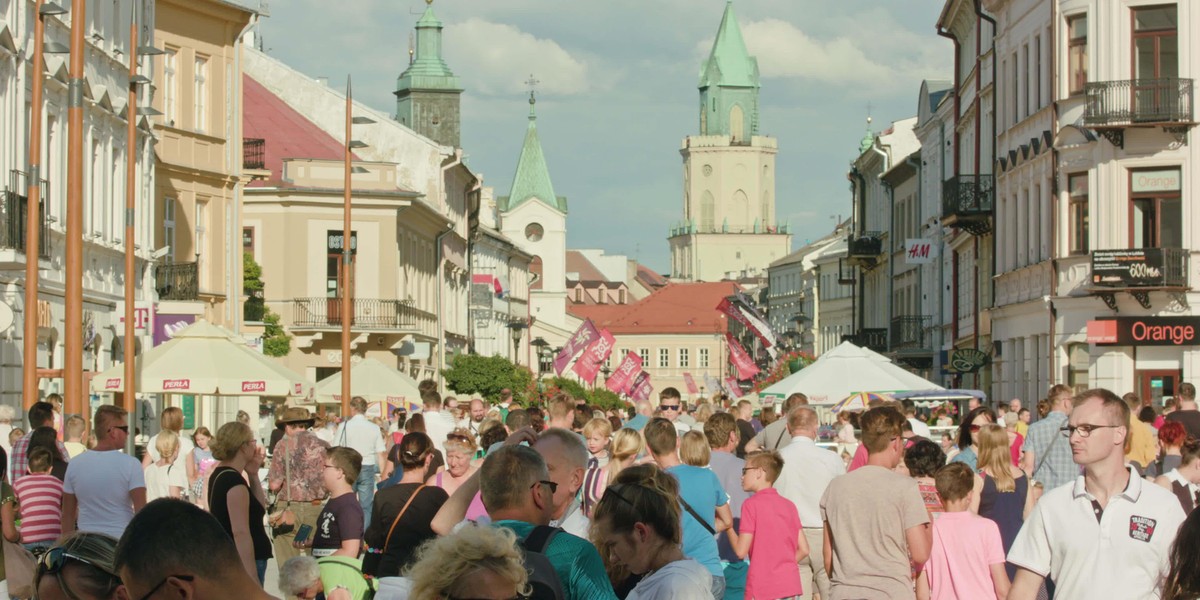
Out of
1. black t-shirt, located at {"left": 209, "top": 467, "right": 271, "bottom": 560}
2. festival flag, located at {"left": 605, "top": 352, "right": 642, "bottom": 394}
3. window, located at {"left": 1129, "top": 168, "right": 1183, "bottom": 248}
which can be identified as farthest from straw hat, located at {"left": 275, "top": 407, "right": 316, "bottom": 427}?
festival flag, located at {"left": 605, "top": 352, "right": 642, "bottom": 394}

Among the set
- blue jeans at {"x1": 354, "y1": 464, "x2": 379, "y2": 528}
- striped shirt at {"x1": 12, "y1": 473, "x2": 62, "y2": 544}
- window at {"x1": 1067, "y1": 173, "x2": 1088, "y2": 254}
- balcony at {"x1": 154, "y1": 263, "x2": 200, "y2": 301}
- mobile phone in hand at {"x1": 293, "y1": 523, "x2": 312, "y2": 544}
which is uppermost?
window at {"x1": 1067, "y1": 173, "x2": 1088, "y2": 254}

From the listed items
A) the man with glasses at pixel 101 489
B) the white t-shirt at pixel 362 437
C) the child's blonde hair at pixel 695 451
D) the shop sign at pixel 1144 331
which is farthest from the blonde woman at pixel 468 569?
the shop sign at pixel 1144 331

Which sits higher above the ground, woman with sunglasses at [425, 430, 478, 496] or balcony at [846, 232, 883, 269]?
balcony at [846, 232, 883, 269]

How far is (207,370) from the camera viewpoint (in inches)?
893

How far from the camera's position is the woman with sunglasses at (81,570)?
4.73 m

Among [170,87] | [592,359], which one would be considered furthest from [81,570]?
[592,359]

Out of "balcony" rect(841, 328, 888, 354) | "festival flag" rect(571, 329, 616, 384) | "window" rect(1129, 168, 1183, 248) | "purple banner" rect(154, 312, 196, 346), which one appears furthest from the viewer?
"balcony" rect(841, 328, 888, 354)

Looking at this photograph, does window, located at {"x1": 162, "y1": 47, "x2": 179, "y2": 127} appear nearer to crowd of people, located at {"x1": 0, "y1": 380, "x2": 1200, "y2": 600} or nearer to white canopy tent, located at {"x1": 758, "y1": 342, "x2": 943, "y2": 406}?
white canopy tent, located at {"x1": 758, "y1": 342, "x2": 943, "y2": 406}

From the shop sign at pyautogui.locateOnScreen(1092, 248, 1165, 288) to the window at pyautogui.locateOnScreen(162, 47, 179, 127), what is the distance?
1783cm

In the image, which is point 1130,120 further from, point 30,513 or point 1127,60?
point 30,513

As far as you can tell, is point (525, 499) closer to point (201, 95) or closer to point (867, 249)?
point (201, 95)

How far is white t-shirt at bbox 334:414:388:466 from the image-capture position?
20.6 meters

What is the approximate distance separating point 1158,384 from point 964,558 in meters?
24.5

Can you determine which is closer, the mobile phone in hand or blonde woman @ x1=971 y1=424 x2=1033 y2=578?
the mobile phone in hand
